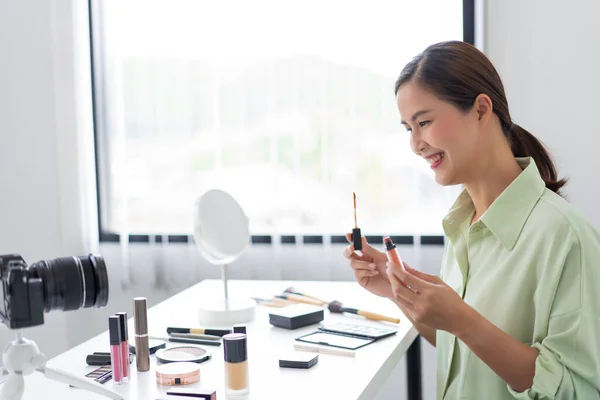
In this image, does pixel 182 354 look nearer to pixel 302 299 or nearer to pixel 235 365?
pixel 235 365

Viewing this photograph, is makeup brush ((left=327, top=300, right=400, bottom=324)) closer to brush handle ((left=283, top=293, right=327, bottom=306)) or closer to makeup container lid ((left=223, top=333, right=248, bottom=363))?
brush handle ((left=283, top=293, right=327, bottom=306))

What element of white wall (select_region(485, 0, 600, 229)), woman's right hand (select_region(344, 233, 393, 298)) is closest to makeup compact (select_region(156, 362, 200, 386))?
woman's right hand (select_region(344, 233, 393, 298))

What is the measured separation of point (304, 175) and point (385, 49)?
0.49 m

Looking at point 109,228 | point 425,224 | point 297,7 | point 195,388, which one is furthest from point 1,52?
point 195,388

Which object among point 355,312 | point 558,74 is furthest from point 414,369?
point 558,74

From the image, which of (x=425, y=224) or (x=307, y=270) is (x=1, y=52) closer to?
(x=307, y=270)

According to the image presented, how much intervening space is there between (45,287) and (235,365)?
33 cm

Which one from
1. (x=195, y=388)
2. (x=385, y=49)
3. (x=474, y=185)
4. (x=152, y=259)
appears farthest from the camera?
(x=152, y=259)

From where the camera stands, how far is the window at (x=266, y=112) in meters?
2.35

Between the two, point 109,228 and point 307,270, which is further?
point 109,228

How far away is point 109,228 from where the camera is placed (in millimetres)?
2707

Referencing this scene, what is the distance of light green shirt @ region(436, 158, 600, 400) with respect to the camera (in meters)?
1.15

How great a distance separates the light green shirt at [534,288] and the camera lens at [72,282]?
65cm

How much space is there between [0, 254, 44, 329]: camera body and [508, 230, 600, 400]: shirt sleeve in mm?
763
